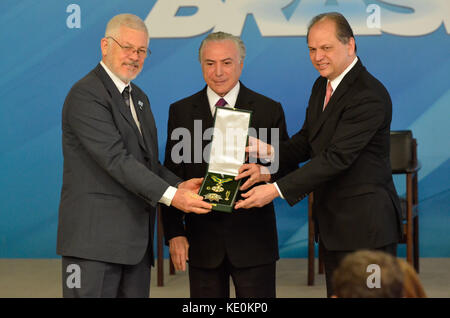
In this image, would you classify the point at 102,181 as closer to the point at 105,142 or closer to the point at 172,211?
the point at 105,142

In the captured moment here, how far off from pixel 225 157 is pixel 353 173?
0.57 meters

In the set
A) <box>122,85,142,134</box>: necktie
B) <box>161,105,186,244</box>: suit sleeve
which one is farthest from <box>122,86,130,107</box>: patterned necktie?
<box>161,105,186,244</box>: suit sleeve

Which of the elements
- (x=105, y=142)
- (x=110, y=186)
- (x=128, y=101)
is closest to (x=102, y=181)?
(x=110, y=186)

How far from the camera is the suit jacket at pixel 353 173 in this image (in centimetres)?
268

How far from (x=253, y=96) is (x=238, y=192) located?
46cm

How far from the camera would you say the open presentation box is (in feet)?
9.03

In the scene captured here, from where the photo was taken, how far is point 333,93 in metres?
2.79

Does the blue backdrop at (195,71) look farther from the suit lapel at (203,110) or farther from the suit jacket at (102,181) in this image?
the suit jacket at (102,181)

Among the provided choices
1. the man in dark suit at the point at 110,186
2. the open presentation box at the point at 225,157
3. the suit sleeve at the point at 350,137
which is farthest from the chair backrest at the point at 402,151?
the man in dark suit at the point at 110,186

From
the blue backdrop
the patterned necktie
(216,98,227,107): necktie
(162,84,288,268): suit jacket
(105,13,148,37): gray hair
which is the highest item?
the blue backdrop

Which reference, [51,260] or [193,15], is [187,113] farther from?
[51,260]

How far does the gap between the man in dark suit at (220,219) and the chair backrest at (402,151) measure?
8.09 ft

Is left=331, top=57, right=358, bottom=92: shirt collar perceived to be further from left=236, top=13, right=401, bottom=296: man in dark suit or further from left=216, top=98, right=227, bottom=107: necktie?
left=216, top=98, right=227, bottom=107: necktie

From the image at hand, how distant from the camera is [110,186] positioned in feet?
8.54
